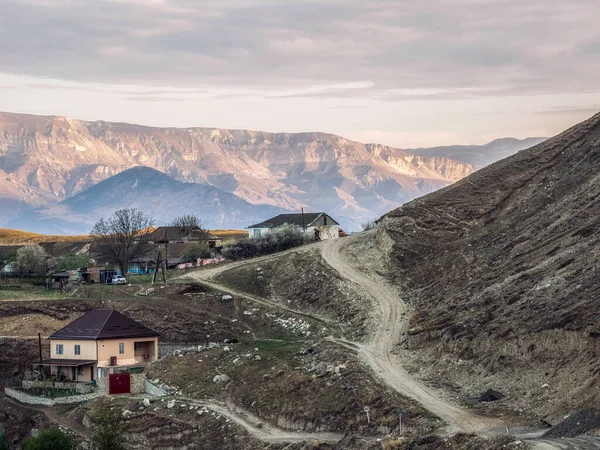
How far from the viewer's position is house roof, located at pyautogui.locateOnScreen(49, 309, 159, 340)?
7831cm

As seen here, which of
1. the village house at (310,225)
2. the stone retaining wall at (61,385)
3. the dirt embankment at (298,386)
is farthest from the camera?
the village house at (310,225)

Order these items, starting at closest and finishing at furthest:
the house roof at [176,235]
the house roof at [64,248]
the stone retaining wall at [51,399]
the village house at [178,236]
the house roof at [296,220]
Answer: the stone retaining wall at [51,399] < the house roof at [296,220] < the village house at [178,236] < the house roof at [176,235] < the house roof at [64,248]

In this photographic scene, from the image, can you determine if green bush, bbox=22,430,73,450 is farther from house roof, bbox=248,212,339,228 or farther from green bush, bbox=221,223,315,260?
house roof, bbox=248,212,339,228

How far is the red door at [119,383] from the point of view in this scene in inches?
2862

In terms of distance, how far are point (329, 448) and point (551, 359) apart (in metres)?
14.1

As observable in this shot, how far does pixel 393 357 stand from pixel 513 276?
11596 mm

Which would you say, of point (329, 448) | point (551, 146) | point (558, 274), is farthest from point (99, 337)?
point (551, 146)

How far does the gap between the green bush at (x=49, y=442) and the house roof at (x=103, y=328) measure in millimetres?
17003

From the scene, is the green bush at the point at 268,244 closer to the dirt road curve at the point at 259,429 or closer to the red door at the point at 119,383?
the red door at the point at 119,383

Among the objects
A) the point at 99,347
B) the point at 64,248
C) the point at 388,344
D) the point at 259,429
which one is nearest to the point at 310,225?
the point at 64,248

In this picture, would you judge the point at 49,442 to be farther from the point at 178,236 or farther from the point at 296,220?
the point at 178,236

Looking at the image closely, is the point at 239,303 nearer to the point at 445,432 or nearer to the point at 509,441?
the point at 445,432

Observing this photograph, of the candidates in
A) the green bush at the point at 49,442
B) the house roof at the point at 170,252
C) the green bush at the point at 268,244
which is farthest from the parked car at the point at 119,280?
the green bush at the point at 49,442

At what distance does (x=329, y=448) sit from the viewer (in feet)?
182
